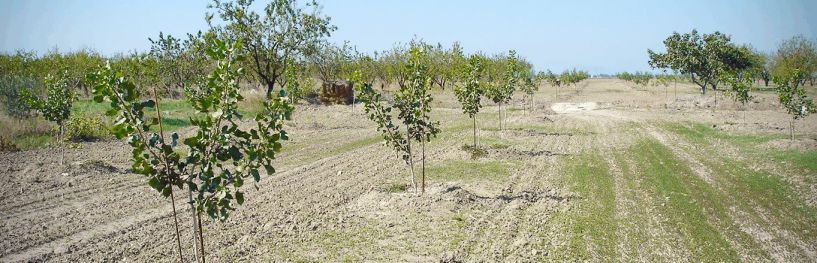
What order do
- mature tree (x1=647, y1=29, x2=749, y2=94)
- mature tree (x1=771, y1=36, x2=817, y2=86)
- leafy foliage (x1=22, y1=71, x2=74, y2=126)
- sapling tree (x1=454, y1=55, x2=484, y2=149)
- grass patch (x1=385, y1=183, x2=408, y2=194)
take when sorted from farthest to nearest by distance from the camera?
mature tree (x1=771, y1=36, x2=817, y2=86) → mature tree (x1=647, y1=29, x2=749, y2=94) → sapling tree (x1=454, y1=55, x2=484, y2=149) → leafy foliage (x1=22, y1=71, x2=74, y2=126) → grass patch (x1=385, y1=183, x2=408, y2=194)

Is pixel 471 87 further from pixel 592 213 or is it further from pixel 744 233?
pixel 744 233

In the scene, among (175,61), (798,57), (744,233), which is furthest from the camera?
(798,57)

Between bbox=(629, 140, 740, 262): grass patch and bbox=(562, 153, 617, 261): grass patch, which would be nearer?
bbox=(562, 153, 617, 261): grass patch

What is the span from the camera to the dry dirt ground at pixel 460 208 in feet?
36.8

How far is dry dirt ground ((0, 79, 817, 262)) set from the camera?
1121 centimetres

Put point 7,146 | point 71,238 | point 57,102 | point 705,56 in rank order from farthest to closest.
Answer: point 705,56, point 7,146, point 57,102, point 71,238

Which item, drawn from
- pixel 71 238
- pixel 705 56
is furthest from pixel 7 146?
pixel 705 56

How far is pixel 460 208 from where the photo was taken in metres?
14.1

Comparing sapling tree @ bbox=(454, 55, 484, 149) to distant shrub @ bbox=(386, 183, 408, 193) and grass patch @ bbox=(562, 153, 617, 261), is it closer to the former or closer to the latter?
grass patch @ bbox=(562, 153, 617, 261)

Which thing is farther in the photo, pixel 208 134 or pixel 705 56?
pixel 705 56

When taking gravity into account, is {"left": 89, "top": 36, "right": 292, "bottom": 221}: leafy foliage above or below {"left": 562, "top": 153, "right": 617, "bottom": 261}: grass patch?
above

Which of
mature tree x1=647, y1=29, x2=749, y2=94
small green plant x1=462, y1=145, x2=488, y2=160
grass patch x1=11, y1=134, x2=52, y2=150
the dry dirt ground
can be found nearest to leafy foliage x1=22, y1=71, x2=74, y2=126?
the dry dirt ground

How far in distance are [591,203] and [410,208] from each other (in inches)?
222

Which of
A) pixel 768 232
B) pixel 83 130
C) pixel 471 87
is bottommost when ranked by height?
pixel 768 232
